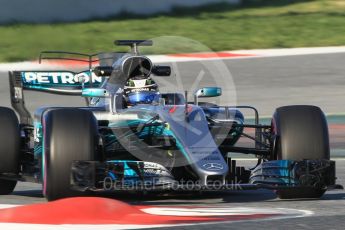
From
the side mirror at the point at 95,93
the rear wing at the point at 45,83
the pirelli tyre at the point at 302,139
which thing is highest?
the rear wing at the point at 45,83

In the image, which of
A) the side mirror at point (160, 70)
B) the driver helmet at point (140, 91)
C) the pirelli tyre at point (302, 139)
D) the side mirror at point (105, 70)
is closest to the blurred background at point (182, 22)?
the side mirror at point (160, 70)

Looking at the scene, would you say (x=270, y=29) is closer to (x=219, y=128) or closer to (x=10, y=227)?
(x=219, y=128)

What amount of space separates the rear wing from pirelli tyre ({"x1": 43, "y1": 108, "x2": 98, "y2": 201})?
87.6 inches

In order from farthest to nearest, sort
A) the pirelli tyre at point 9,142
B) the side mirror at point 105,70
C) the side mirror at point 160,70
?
the side mirror at point 160,70 → the side mirror at point 105,70 → the pirelli tyre at point 9,142

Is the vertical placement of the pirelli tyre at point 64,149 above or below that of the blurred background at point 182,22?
below

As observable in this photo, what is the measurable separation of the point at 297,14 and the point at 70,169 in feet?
57.0

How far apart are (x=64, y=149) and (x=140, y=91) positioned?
67.4 inches

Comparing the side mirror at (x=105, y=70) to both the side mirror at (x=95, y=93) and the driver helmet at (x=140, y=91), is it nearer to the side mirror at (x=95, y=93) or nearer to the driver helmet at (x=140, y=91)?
the driver helmet at (x=140, y=91)

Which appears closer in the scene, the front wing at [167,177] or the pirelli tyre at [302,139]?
the front wing at [167,177]

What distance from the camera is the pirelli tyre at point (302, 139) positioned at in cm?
790

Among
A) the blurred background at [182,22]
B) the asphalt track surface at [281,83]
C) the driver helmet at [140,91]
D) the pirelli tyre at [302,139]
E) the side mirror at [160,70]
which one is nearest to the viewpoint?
the pirelli tyre at [302,139]

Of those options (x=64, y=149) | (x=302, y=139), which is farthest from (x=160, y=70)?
(x=64, y=149)

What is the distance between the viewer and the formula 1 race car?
24.3 feet

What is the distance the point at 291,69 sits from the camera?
17859 millimetres
